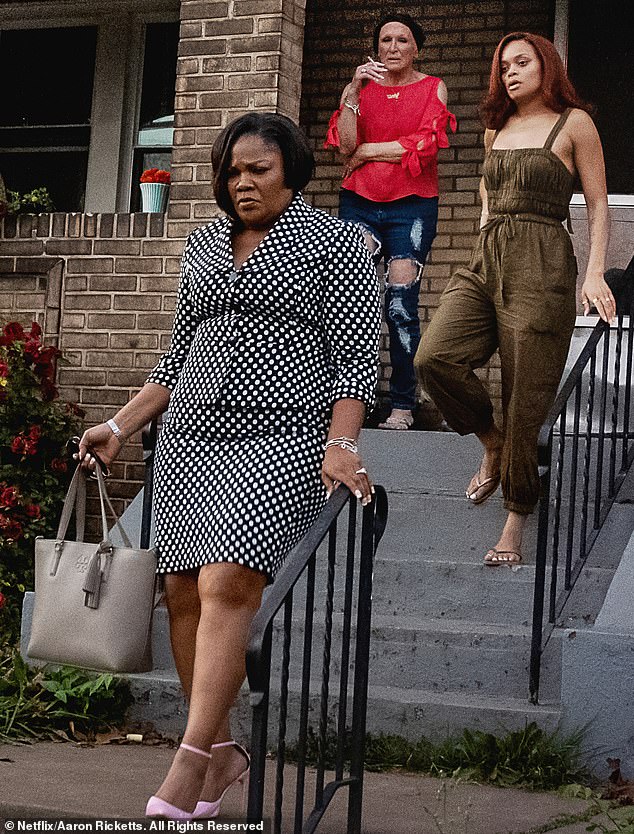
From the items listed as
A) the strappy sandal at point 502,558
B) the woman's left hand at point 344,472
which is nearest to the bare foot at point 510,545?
the strappy sandal at point 502,558

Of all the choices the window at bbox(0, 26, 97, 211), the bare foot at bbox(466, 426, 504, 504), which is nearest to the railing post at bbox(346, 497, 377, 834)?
the bare foot at bbox(466, 426, 504, 504)

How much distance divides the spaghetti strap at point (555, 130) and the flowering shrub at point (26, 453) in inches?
116

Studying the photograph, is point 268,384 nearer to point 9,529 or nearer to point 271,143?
point 271,143

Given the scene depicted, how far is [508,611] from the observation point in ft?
17.1

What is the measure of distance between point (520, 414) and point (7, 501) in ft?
8.72

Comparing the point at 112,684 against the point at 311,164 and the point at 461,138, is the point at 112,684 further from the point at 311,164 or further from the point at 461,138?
the point at 461,138

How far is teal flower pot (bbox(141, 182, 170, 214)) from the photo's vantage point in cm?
800

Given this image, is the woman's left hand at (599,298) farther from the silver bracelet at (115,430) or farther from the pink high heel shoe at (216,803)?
the pink high heel shoe at (216,803)

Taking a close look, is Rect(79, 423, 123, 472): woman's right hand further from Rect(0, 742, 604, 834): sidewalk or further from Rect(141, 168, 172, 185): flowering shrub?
Rect(141, 168, 172, 185): flowering shrub

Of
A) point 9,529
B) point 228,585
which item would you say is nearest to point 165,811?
point 228,585

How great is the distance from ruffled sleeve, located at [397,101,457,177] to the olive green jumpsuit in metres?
1.26

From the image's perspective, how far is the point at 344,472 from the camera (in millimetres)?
3318

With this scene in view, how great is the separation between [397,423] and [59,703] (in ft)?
7.78

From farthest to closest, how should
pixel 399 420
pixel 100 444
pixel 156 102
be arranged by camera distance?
pixel 156 102 < pixel 399 420 < pixel 100 444
